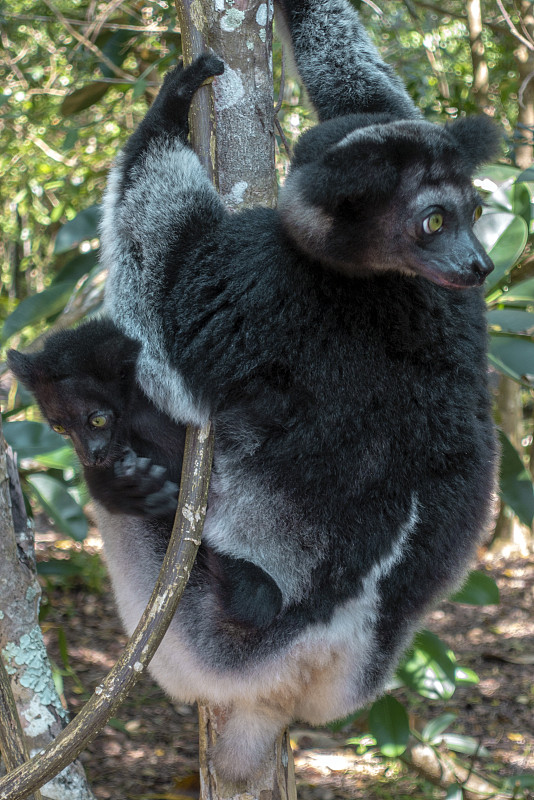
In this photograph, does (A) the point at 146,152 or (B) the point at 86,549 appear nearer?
(A) the point at 146,152

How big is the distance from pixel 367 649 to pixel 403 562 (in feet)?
1.28

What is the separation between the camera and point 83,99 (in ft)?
17.2

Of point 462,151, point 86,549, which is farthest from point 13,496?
point 86,549

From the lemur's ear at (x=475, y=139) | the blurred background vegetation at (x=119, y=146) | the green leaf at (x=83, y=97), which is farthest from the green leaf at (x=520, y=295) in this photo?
the green leaf at (x=83, y=97)

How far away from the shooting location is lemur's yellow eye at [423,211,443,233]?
2.35 meters

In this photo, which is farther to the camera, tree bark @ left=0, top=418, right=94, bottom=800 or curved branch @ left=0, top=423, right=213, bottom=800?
tree bark @ left=0, top=418, right=94, bottom=800

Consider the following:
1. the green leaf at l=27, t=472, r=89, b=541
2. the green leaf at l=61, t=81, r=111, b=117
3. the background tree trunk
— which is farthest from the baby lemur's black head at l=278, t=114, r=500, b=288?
the background tree trunk

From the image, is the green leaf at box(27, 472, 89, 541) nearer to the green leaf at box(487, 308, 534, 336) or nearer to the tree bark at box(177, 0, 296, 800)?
the tree bark at box(177, 0, 296, 800)

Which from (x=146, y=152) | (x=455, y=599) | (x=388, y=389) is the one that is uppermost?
(x=146, y=152)

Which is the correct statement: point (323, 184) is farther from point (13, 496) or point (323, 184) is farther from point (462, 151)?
point (13, 496)

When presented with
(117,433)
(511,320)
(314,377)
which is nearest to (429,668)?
(511,320)

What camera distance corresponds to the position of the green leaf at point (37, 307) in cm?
418

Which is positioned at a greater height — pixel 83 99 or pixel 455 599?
pixel 83 99

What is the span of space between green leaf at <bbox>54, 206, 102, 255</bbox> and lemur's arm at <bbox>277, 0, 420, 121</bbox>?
1.57m
